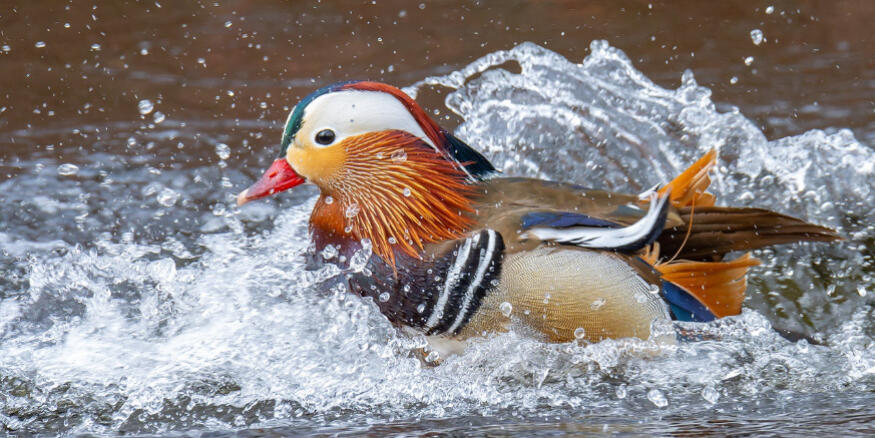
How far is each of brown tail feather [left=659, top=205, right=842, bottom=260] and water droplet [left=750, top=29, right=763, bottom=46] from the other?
1.65 m

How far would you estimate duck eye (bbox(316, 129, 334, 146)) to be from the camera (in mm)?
1759

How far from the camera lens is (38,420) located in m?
1.67

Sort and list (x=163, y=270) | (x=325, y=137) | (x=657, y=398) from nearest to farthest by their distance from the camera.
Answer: (x=657, y=398) < (x=325, y=137) < (x=163, y=270)

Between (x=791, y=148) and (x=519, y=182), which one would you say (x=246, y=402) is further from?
(x=791, y=148)

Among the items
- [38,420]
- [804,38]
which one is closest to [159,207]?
[38,420]

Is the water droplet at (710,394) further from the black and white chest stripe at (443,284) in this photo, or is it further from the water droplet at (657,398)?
the black and white chest stripe at (443,284)

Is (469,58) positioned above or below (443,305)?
above

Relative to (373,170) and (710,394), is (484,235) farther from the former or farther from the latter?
(710,394)

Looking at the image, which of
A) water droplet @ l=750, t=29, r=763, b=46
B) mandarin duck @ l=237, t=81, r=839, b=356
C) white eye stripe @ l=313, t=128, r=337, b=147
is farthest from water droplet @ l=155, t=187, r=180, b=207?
water droplet @ l=750, t=29, r=763, b=46

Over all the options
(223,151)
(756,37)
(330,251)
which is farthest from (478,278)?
(756,37)

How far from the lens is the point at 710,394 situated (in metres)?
1.67

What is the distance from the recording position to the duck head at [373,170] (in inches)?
69.1

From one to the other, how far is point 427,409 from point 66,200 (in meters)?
1.34

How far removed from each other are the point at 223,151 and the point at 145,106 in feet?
1.30
